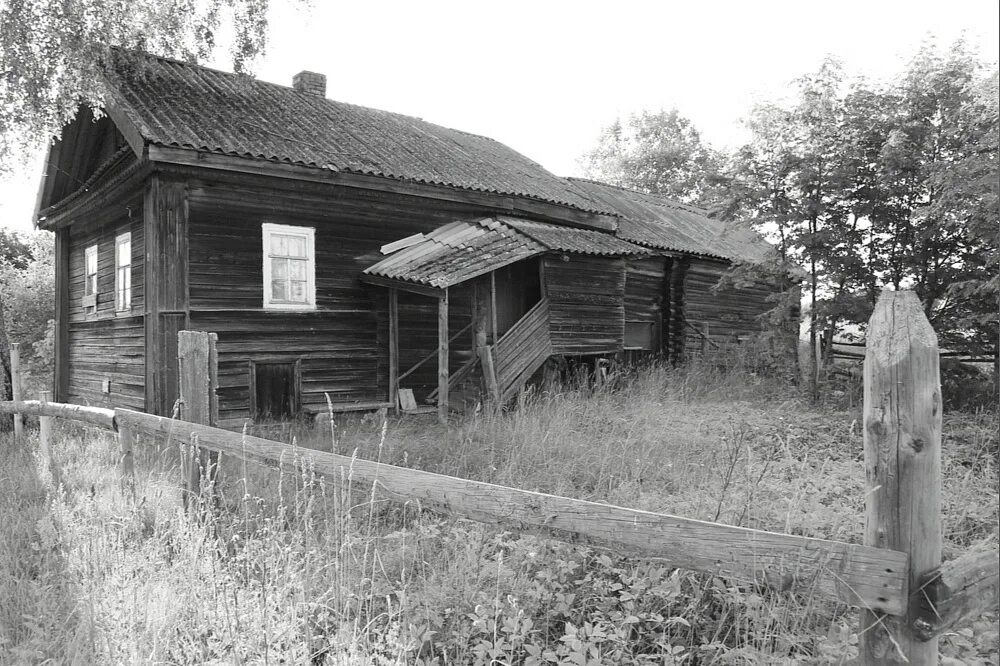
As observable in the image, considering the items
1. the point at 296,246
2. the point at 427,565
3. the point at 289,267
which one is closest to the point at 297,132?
the point at 296,246

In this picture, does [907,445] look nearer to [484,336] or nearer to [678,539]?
[678,539]

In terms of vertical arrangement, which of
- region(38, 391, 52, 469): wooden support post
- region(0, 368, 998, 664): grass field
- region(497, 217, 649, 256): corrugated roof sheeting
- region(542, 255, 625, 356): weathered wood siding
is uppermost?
region(497, 217, 649, 256): corrugated roof sheeting

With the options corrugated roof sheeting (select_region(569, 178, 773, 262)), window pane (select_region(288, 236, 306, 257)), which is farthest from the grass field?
corrugated roof sheeting (select_region(569, 178, 773, 262))

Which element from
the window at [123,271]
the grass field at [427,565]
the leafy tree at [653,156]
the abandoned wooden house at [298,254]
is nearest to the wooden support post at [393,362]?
the abandoned wooden house at [298,254]

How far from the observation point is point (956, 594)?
168cm

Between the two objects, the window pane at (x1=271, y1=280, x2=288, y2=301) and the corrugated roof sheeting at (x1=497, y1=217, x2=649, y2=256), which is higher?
the corrugated roof sheeting at (x1=497, y1=217, x2=649, y2=256)

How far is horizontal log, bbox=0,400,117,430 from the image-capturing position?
5309 millimetres

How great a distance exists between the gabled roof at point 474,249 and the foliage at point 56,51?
15.9 ft

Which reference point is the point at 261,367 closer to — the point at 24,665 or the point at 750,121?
the point at 24,665

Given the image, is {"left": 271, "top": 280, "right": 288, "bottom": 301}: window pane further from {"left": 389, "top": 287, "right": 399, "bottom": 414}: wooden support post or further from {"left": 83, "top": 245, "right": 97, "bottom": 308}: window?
{"left": 83, "top": 245, "right": 97, "bottom": 308}: window

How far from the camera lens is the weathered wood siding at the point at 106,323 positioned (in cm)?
1066

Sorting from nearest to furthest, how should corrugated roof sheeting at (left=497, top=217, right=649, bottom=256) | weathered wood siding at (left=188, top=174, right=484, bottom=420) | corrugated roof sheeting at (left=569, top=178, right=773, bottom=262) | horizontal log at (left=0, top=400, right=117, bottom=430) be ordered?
1. horizontal log at (left=0, top=400, right=117, bottom=430)
2. weathered wood siding at (left=188, top=174, right=484, bottom=420)
3. corrugated roof sheeting at (left=497, top=217, right=649, bottom=256)
4. corrugated roof sheeting at (left=569, top=178, right=773, bottom=262)

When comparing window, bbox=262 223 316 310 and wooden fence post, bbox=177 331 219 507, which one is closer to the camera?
wooden fence post, bbox=177 331 219 507

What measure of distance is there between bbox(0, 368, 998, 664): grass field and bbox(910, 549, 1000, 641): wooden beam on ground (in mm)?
71
